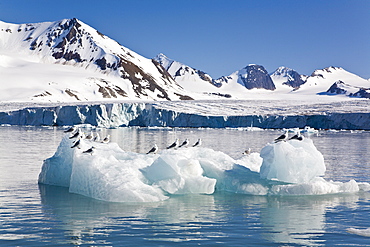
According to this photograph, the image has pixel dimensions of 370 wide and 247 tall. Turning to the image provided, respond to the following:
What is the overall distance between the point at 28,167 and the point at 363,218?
13.0 m

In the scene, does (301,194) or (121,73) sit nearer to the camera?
(301,194)

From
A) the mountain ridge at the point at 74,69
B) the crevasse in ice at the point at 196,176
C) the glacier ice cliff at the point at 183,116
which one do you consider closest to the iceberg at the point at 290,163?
the crevasse in ice at the point at 196,176

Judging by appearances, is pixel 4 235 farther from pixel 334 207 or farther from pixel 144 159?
pixel 334 207

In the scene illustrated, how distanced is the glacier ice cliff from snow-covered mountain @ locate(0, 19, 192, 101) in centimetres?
4047

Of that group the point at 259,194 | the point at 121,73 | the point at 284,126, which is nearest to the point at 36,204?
the point at 259,194

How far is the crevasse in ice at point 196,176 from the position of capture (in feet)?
37.3

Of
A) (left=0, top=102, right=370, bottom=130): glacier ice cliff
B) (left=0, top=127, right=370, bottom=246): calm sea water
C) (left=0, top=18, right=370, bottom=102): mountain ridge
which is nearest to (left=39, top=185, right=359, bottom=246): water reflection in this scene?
(left=0, top=127, right=370, bottom=246): calm sea water

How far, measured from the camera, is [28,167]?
17.7m

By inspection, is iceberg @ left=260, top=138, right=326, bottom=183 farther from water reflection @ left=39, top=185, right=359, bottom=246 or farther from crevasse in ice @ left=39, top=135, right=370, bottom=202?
water reflection @ left=39, top=185, right=359, bottom=246

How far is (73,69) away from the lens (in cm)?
16412

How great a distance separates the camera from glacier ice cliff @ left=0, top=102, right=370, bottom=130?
59781 millimetres

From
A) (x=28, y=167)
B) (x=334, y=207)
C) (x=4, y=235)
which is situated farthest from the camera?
(x=28, y=167)

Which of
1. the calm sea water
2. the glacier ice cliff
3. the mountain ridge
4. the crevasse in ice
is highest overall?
the mountain ridge

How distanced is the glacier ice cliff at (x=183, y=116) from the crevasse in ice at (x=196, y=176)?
158ft
